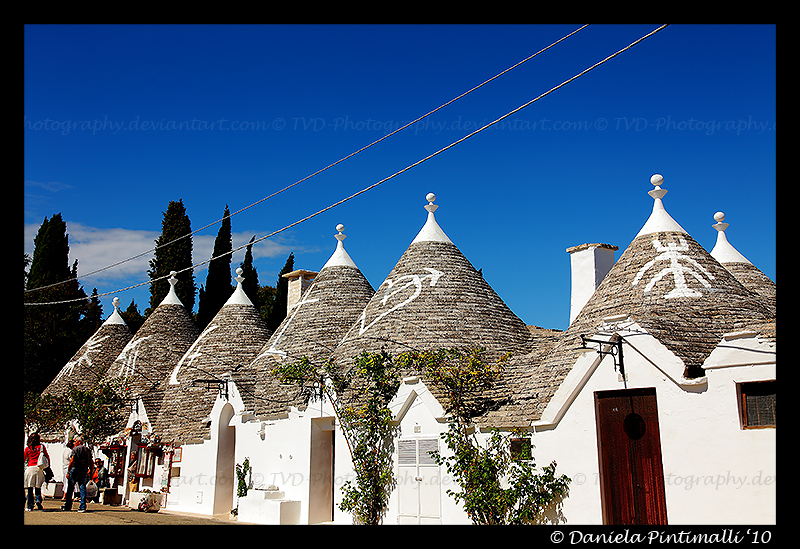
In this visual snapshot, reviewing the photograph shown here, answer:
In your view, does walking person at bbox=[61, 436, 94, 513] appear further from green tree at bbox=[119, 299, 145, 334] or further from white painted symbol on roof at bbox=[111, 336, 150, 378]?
green tree at bbox=[119, 299, 145, 334]

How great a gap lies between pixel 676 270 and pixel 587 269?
197 inches

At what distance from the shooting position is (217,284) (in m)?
39.2

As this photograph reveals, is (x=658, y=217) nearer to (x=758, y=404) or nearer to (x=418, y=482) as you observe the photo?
(x=758, y=404)

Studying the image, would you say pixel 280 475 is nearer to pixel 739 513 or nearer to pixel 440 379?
pixel 440 379

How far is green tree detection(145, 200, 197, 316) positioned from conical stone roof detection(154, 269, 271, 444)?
15878mm

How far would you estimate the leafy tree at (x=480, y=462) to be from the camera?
10586 millimetres

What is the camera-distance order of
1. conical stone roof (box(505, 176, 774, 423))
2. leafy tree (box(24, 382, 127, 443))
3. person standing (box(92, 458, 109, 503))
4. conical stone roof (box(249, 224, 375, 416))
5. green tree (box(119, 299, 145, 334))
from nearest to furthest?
conical stone roof (box(505, 176, 774, 423)) → conical stone roof (box(249, 224, 375, 416)) → person standing (box(92, 458, 109, 503)) → leafy tree (box(24, 382, 127, 443)) → green tree (box(119, 299, 145, 334))

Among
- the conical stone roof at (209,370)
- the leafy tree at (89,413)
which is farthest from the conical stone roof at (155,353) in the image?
the conical stone roof at (209,370)

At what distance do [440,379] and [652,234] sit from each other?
5.31 m

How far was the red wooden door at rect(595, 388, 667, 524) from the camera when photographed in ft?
31.9

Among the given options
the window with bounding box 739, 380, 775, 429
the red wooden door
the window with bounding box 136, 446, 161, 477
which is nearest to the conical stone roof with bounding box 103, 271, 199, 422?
the window with bounding box 136, 446, 161, 477

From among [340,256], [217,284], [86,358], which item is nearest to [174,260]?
[217,284]

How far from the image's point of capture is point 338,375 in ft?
49.8

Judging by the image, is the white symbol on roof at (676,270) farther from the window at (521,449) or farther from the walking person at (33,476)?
the walking person at (33,476)
